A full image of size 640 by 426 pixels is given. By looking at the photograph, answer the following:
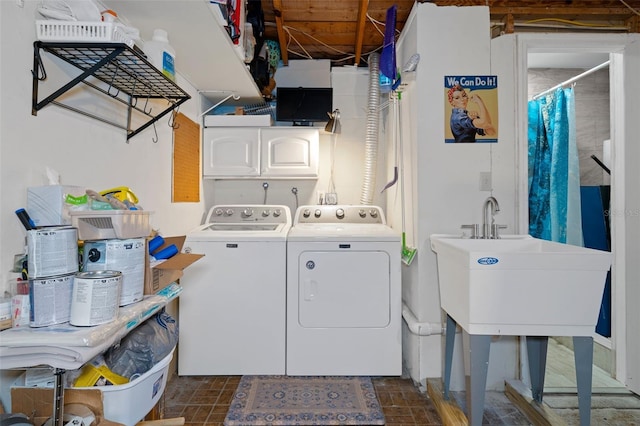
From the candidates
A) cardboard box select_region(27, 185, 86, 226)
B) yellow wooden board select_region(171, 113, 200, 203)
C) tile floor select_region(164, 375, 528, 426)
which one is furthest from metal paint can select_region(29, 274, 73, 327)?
yellow wooden board select_region(171, 113, 200, 203)

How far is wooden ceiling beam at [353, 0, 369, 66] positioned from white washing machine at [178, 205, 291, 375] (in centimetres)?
163

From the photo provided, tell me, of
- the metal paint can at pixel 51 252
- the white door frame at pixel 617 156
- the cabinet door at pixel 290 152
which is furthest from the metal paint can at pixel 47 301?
the white door frame at pixel 617 156

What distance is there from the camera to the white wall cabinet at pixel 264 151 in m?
2.67

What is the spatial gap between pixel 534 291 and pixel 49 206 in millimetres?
1928

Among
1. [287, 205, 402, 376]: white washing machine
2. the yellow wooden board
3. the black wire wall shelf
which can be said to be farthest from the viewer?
the yellow wooden board

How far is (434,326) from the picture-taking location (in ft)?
6.56

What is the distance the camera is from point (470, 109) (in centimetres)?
203

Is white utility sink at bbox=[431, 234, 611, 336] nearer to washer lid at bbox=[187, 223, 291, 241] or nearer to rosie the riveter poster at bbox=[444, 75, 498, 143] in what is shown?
rosie the riveter poster at bbox=[444, 75, 498, 143]

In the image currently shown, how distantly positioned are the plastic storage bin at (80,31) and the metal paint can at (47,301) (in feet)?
2.66

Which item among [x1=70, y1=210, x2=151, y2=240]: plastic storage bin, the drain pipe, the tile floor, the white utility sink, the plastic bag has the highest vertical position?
[x1=70, y1=210, x2=151, y2=240]: plastic storage bin

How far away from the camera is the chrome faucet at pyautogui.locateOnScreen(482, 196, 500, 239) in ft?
6.15

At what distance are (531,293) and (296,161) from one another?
1900 millimetres

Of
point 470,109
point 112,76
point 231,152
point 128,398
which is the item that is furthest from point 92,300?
A: point 470,109

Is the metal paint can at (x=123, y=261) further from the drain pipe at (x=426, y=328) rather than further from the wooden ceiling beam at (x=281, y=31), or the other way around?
the wooden ceiling beam at (x=281, y=31)
